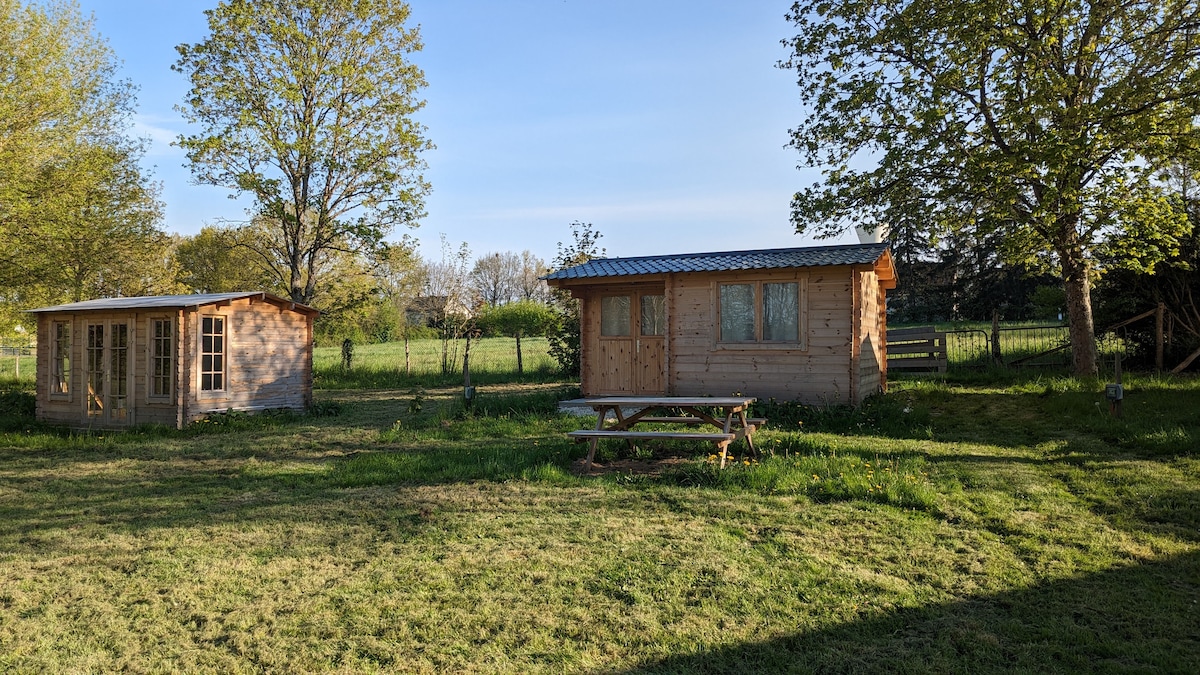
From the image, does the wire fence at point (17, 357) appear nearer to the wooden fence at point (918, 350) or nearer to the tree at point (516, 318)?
the tree at point (516, 318)

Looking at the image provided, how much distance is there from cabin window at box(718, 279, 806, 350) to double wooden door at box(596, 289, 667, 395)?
1357mm

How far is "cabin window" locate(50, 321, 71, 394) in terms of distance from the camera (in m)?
13.5

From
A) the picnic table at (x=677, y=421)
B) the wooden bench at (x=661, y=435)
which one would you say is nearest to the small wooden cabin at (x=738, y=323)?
the picnic table at (x=677, y=421)

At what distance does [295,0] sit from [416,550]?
2007 cm

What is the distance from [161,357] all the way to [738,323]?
34.2ft

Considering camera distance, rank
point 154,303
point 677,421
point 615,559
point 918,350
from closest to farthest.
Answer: point 615,559 < point 677,421 < point 154,303 < point 918,350

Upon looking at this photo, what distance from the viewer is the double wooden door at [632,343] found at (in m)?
14.0

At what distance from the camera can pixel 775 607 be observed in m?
3.93

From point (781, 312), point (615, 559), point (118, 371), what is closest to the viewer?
point (615, 559)

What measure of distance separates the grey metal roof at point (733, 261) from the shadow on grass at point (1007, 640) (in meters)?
8.41

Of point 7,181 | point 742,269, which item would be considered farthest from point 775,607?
point 7,181

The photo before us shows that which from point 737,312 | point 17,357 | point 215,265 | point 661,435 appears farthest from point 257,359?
point 215,265

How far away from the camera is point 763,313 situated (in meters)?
12.9

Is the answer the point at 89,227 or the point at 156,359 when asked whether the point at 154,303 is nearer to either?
the point at 156,359
